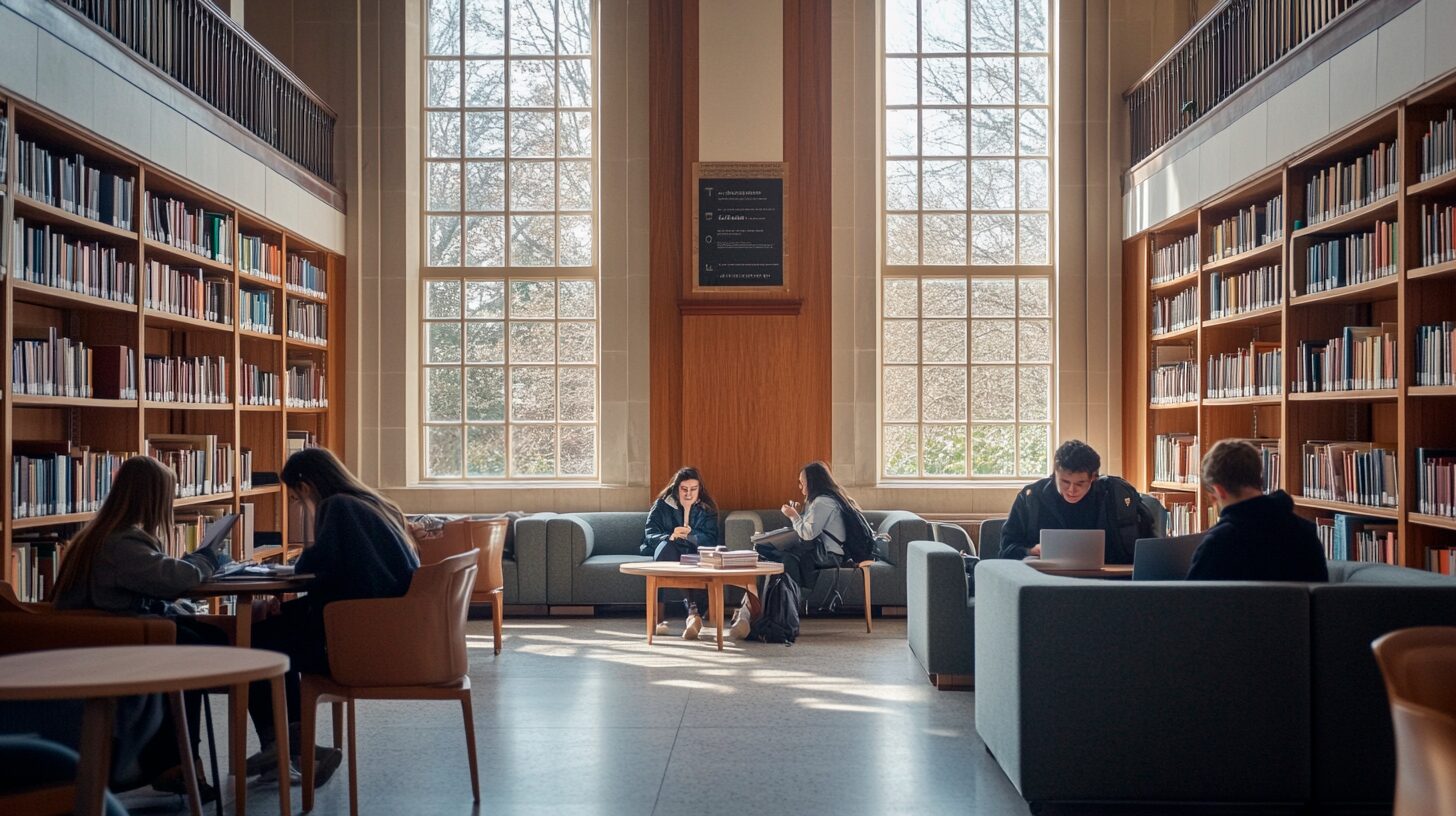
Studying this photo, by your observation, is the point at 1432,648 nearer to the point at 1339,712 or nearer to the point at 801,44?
the point at 1339,712

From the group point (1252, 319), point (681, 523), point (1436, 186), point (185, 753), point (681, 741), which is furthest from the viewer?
point (681, 523)

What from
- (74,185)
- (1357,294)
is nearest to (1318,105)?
(1357,294)

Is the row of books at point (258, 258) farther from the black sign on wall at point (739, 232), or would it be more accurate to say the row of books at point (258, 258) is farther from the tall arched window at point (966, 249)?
the tall arched window at point (966, 249)

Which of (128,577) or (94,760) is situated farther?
(128,577)

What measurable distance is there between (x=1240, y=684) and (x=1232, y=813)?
0.43m

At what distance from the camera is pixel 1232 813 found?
146 inches

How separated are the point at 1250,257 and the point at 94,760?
6453 mm

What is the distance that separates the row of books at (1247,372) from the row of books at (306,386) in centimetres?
618

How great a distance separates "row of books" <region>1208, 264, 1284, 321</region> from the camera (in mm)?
6786

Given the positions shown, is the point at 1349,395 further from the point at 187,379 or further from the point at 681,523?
the point at 187,379

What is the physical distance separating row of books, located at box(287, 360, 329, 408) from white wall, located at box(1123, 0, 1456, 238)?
613 centimetres

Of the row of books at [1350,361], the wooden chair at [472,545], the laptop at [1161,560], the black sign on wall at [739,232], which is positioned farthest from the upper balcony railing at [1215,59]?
the wooden chair at [472,545]

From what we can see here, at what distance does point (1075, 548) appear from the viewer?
5074mm

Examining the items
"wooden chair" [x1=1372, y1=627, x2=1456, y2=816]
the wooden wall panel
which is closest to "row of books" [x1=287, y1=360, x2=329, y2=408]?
the wooden wall panel
